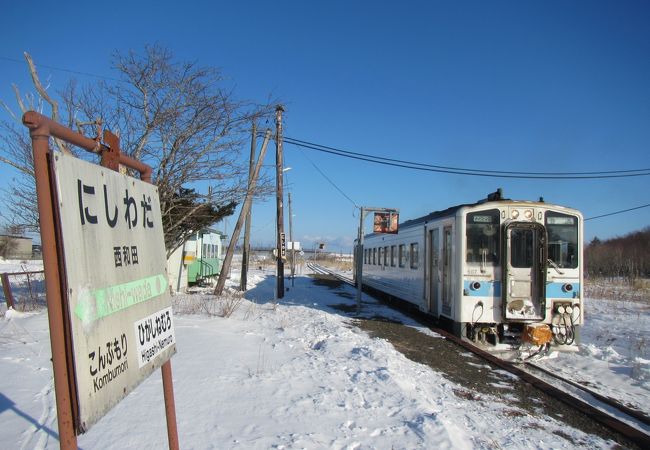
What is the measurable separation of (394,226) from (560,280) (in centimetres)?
530

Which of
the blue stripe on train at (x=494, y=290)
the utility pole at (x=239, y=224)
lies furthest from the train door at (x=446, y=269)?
the utility pole at (x=239, y=224)

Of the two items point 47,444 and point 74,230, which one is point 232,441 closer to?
point 47,444

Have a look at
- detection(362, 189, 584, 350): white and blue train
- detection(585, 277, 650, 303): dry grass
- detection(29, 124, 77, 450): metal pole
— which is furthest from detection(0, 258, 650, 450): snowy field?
detection(585, 277, 650, 303): dry grass

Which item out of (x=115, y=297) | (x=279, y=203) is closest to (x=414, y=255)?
(x=279, y=203)

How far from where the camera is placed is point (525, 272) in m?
9.72

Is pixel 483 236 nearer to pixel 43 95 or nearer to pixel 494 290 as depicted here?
pixel 494 290

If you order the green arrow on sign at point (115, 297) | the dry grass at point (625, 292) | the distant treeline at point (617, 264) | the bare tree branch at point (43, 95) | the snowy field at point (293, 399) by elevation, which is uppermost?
the bare tree branch at point (43, 95)

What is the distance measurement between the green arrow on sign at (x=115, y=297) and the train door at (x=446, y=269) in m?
8.57

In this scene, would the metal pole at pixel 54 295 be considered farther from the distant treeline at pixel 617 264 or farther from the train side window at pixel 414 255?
the distant treeline at pixel 617 264

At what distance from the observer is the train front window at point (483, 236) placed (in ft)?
32.3

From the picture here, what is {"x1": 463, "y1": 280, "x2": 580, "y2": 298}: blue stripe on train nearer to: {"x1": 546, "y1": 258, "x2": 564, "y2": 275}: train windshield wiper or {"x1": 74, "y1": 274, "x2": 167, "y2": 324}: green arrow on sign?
{"x1": 546, "y1": 258, "x2": 564, "y2": 275}: train windshield wiper

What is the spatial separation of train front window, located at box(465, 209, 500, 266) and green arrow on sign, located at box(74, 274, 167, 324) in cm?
801

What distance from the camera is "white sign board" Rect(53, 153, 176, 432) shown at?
74.0 inches

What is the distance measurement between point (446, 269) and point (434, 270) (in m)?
0.87
